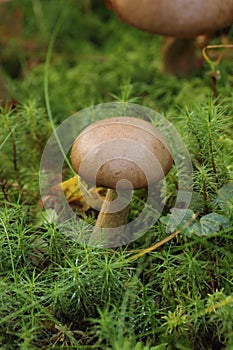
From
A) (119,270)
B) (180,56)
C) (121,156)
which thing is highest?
(121,156)

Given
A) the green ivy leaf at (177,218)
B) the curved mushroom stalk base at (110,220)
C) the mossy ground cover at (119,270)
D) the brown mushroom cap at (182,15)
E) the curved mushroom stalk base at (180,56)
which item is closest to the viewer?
the mossy ground cover at (119,270)

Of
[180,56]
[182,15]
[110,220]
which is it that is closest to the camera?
[110,220]

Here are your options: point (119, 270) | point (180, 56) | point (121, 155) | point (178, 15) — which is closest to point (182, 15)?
point (178, 15)

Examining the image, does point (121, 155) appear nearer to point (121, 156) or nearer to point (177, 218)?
point (121, 156)

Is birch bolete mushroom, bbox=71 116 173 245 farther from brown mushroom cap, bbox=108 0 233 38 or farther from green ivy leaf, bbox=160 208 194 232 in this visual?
brown mushroom cap, bbox=108 0 233 38

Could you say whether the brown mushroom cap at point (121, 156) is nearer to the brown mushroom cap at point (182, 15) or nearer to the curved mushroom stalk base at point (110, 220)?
the curved mushroom stalk base at point (110, 220)

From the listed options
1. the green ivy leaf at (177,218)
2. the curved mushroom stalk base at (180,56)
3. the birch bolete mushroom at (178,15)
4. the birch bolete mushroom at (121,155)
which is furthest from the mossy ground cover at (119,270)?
the curved mushroom stalk base at (180,56)

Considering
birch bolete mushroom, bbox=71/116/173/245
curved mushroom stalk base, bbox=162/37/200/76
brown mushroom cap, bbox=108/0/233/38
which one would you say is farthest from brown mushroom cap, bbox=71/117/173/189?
curved mushroom stalk base, bbox=162/37/200/76
